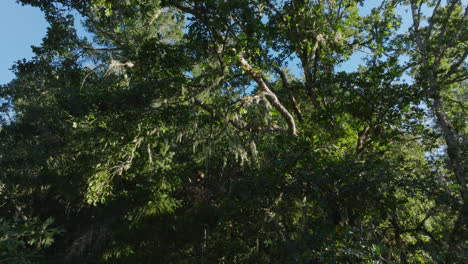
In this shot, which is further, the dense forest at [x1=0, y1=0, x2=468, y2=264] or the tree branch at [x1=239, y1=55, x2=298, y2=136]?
the tree branch at [x1=239, y1=55, x2=298, y2=136]

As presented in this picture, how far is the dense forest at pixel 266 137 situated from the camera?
431cm

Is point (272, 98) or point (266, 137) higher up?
point (272, 98)

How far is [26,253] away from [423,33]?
1177 centimetres

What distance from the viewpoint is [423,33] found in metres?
9.71

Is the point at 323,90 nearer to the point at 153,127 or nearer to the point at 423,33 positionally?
the point at 153,127

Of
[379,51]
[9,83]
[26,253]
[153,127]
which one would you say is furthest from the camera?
[9,83]

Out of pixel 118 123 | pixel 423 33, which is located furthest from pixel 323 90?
pixel 423 33

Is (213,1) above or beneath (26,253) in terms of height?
above

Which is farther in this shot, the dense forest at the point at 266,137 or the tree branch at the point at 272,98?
the tree branch at the point at 272,98

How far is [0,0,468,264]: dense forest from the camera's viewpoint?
4.31 metres

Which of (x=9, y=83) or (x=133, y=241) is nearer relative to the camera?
(x=133, y=241)

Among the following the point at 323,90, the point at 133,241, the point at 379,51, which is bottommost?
the point at 133,241

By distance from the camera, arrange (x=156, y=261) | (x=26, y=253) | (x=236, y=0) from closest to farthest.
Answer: (x=26, y=253) < (x=236, y=0) < (x=156, y=261)

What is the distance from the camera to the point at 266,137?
6961 mm
